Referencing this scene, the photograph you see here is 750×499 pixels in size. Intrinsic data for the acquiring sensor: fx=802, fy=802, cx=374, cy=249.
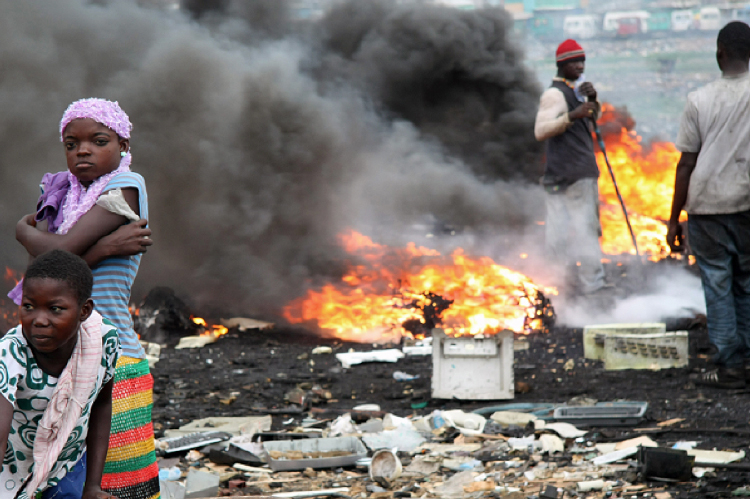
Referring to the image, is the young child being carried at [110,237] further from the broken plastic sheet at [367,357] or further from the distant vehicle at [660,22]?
the distant vehicle at [660,22]

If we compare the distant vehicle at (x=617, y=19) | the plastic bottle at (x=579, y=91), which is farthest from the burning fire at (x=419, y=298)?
the distant vehicle at (x=617, y=19)

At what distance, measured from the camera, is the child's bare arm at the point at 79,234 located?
232 centimetres

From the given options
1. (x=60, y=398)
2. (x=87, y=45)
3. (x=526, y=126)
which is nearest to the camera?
(x=60, y=398)

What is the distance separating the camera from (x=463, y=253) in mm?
9688

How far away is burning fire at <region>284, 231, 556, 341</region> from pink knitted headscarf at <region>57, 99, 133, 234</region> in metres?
6.00

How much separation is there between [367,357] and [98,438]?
15.9ft

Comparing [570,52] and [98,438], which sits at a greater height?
[570,52]

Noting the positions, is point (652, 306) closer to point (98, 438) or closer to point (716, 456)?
point (716, 456)

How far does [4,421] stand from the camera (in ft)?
6.15

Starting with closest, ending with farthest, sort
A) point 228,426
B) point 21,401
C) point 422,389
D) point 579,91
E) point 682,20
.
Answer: point 21,401 < point 228,426 < point 422,389 < point 579,91 < point 682,20

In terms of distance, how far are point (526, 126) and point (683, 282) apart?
5740mm

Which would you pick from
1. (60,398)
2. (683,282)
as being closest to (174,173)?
(683,282)

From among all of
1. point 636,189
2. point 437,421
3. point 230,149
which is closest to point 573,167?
point 437,421

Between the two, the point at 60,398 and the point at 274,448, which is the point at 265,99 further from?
the point at 60,398
